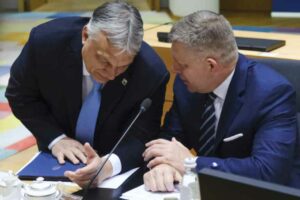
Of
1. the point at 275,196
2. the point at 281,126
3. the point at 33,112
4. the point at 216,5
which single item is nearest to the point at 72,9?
the point at 216,5

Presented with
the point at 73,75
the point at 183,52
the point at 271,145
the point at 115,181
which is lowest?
the point at 115,181

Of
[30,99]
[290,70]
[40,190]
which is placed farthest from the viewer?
[30,99]

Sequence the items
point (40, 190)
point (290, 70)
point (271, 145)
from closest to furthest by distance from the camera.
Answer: point (40, 190) < point (271, 145) < point (290, 70)

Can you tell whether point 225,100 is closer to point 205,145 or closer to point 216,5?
point 205,145

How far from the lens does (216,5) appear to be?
22.1 ft

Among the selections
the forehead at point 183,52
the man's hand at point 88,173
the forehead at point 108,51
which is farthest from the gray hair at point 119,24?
the man's hand at point 88,173

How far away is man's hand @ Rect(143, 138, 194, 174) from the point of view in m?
1.69

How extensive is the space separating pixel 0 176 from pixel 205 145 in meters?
0.68

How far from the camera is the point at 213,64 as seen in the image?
1.71m

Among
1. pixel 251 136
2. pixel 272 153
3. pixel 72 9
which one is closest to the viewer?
pixel 272 153

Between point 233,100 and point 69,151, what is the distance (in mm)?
560

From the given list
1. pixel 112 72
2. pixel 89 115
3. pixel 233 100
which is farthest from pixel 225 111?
pixel 89 115

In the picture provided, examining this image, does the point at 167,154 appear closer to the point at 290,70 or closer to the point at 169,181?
the point at 169,181

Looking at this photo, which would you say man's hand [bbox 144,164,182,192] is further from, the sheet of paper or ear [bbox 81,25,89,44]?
ear [bbox 81,25,89,44]
